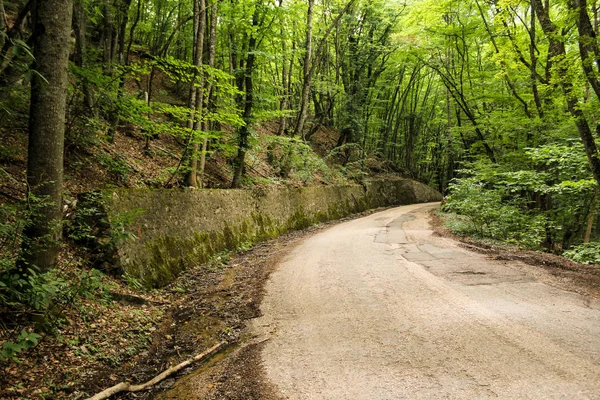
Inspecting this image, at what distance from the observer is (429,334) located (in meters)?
3.84

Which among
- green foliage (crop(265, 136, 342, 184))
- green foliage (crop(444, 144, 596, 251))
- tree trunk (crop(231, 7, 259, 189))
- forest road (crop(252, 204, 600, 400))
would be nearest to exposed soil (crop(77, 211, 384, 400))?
forest road (crop(252, 204, 600, 400))

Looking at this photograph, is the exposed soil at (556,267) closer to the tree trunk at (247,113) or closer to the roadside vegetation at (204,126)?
the roadside vegetation at (204,126)

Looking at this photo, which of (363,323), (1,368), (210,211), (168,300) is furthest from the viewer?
(210,211)

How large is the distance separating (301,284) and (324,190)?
456 inches

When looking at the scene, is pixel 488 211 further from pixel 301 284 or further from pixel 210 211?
pixel 210 211

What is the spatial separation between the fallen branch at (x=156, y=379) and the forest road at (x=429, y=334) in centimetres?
60

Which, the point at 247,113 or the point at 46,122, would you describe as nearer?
the point at 46,122

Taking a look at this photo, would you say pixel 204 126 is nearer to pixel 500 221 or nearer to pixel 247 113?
pixel 247 113

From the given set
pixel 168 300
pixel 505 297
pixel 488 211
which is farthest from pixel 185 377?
pixel 488 211

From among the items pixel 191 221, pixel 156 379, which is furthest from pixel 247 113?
pixel 156 379

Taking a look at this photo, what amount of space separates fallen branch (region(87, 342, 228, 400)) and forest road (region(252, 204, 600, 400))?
0.60 metres

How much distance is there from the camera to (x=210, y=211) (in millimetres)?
9422

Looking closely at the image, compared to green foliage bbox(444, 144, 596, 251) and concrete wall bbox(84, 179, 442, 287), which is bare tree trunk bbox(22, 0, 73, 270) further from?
green foliage bbox(444, 144, 596, 251)

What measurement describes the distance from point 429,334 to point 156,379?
3064 millimetres
